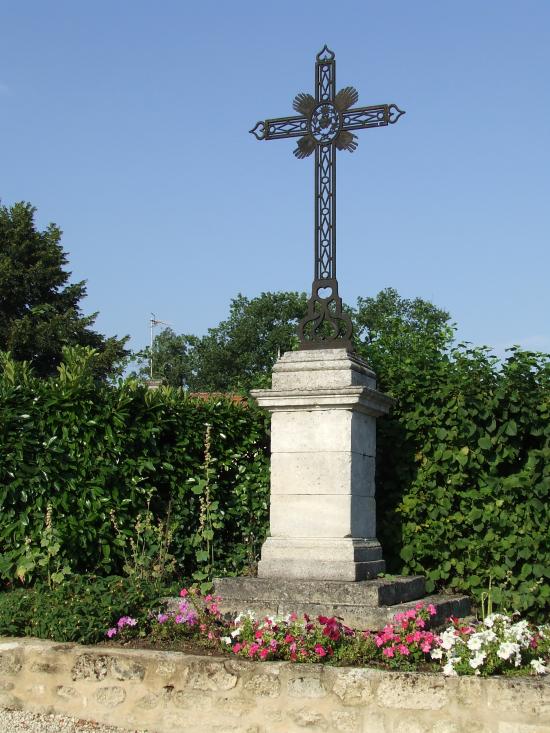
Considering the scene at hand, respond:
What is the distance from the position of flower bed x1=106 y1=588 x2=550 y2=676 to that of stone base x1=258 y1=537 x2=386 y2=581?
586 millimetres

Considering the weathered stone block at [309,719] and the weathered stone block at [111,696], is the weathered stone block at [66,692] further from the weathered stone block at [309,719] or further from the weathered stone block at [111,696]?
the weathered stone block at [309,719]

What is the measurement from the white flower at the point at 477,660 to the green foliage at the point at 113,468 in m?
2.98

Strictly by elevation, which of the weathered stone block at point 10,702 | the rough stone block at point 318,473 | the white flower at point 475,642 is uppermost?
the rough stone block at point 318,473

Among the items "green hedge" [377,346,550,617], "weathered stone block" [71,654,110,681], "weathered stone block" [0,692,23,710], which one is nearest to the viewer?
"weathered stone block" [71,654,110,681]

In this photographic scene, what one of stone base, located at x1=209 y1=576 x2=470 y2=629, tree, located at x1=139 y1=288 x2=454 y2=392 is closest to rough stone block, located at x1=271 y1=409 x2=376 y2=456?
stone base, located at x1=209 y1=576 x2=470 y2=629

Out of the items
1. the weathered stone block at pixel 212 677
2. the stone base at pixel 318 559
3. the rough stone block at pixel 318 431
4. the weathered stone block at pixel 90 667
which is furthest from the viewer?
the rough stone block at pixel 318 431

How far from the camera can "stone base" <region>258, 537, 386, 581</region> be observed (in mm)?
6367

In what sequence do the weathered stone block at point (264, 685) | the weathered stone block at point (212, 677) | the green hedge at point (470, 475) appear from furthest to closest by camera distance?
the green hedge at point (470, 475)
the weathered stone block at point (212, 677)
the weathered stone block at point (264, 685)

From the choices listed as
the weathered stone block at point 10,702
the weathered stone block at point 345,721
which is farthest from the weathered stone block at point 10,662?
the weathered stone block at point 345,721

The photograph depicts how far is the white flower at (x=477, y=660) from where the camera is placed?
4.89 metres

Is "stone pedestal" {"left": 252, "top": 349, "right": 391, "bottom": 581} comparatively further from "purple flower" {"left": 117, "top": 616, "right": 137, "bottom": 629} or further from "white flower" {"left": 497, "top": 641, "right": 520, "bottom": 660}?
"white flower" {"left": 497, "top": 641, "right": 520, "bottom": 660}

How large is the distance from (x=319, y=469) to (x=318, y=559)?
678 millimetres

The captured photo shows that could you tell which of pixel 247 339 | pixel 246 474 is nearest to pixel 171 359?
pixel 247 339

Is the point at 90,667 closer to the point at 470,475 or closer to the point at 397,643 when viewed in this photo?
the point at 397,643
